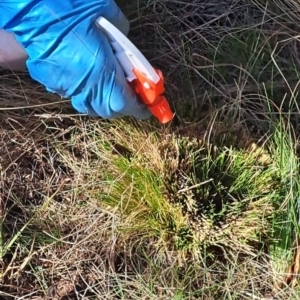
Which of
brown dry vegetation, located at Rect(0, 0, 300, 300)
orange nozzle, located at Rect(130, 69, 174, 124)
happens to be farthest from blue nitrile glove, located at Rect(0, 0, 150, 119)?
brown dry vegetation, located at Rect(0, 0, 300, 300)

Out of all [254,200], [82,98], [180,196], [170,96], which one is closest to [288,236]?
[254,200]

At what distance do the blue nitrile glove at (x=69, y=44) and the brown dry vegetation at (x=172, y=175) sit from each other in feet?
0.78

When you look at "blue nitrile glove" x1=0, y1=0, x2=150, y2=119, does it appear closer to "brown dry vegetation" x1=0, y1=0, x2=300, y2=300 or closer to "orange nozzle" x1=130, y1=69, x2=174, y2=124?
"orange nozzle" x1=130, y1=69, x2=174, y2=124

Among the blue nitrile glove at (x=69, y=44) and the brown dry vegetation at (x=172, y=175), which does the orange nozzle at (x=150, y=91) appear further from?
the brown dry vegetation at (x=172, y=175)

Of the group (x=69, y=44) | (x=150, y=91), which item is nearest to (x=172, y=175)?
(x=150, y=91)

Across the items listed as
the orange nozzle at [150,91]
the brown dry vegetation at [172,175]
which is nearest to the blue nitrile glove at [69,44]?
the orange nozzle at [150,91]

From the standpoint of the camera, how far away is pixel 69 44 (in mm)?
994

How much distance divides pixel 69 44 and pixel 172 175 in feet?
1.17

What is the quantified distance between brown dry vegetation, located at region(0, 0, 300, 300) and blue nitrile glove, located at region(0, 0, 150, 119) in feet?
0.78

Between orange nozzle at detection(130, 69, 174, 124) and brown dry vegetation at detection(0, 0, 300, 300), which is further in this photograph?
brown dry vegetation at detection(0, 0, 300, 300)

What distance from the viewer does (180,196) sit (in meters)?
1.20

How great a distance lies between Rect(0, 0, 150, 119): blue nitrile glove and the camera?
0.99 m

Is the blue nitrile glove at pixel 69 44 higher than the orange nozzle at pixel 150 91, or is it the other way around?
the blue nitrile glove at pixel 69 44

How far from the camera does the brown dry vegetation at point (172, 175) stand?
1207mm
